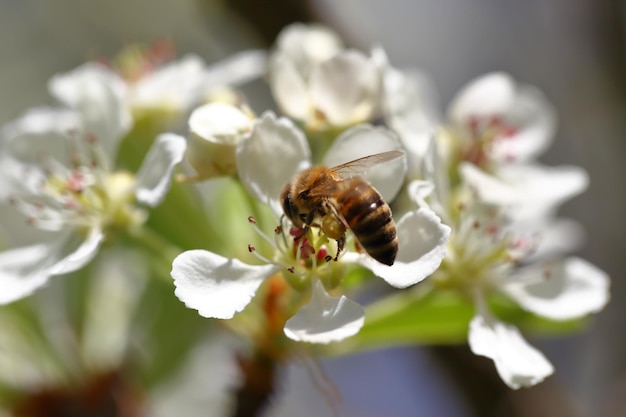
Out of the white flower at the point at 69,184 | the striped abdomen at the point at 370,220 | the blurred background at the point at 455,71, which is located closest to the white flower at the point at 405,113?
the striped abdomen at the point at 370,220

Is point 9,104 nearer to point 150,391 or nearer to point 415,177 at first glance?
point 150,391

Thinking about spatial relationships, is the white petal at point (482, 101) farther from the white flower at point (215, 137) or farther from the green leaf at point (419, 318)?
the white flower at point (215, 137)

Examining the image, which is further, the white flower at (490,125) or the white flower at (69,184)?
the white flower at (490,125)

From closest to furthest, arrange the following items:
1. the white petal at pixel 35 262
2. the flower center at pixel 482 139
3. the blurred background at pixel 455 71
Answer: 1. the white petal at pixel 35 262
2. the flower center at pixel 482 139
3. the blurred background at pixel 455 71

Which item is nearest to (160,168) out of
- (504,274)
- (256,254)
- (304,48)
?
(256,254)

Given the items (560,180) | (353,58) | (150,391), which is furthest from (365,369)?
(353,58)

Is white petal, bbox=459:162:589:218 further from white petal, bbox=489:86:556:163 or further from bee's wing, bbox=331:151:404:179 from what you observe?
bee's wing, bbox=331:151:404:179
